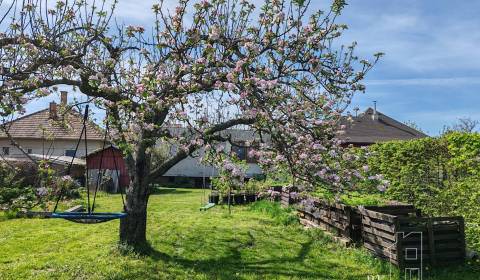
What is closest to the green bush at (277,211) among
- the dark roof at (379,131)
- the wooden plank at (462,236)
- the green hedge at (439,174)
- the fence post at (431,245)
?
the green hedge at (439,174)

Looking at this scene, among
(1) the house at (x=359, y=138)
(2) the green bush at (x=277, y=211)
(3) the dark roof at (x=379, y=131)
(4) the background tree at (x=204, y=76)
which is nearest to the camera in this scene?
(4) the background tree at (x=204, y=76)

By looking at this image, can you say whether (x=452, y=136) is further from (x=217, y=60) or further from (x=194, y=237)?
(x=194, y=237)

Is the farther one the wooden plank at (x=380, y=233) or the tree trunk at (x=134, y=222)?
the tree trunk at (x=134, y=222)

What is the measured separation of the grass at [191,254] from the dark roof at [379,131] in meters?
26.3

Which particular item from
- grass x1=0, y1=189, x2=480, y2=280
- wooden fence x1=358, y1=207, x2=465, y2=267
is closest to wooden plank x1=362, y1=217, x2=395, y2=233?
wooden fence x1=358, y1=207, x2=465, y2=267

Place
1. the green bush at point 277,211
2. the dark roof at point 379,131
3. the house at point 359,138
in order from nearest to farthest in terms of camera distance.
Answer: the green bush at point 277,211, the house at point 359,138, the dark roof at point 379,131

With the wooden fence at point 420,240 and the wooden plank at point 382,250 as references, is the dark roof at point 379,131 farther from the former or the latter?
the wooden fence at point 420,240

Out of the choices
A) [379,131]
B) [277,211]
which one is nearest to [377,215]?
[277,211]

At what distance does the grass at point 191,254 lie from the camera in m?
8.16

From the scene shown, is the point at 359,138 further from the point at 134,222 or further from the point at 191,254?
the point at 134,222

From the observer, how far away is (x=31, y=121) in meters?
36.8

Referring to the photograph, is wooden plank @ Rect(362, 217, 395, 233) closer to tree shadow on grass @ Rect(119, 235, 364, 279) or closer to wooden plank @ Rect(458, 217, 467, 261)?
tree shadow on grass @ Rect(119, 235, 364, 279)

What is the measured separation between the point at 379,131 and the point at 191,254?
3384cm

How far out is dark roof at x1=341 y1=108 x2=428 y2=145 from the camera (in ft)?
128
